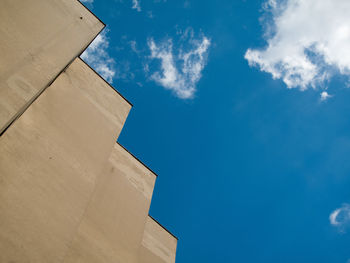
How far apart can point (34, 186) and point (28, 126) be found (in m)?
1.29

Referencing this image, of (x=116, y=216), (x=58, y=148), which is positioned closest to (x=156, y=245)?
(x=116, y=216)

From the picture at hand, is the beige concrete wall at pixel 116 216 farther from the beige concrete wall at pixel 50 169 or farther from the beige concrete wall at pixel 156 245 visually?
the beige concrete wall at pixel 156 245

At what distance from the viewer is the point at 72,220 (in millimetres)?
4652

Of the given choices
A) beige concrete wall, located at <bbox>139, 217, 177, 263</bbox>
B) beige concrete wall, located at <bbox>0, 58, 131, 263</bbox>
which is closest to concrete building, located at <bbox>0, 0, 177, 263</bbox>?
beige concrete wall, located at <bbox>0, 58, 131, 263</bbox>

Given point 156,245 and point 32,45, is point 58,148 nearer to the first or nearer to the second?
point 32,45

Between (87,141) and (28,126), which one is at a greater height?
(87,141)

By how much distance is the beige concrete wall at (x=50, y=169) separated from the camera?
3.75 metres

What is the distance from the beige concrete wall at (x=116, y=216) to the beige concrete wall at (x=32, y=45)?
318cm

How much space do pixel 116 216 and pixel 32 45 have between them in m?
5.01

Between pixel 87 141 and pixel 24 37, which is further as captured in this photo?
pixel 87 141

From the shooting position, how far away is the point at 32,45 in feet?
17.1

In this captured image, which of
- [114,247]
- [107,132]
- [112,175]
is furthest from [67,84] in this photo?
[114,247]

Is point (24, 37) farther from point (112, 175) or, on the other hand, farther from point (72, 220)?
point (112, 175)

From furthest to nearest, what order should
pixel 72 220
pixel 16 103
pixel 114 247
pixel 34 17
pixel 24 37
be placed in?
pixel 114 247
pixel 34 17
pixel 24 37
pixel 72 220
pixel 16 103
